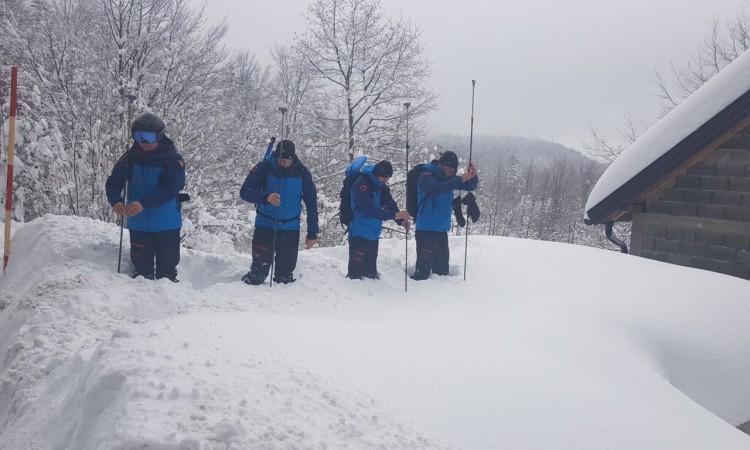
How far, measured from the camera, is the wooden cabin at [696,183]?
705 centimetres

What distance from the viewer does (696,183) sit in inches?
298

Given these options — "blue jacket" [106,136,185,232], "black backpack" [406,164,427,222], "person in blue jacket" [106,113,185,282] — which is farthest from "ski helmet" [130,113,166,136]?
"black backpack" [406,164,427,222]

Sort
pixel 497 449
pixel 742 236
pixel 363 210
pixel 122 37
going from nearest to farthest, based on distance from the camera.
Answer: pixel 497 449 → pixel 363 210 → pixel 742 236 → pixel 122 37

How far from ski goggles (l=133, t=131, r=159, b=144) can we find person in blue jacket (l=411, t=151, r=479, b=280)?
3.32 m

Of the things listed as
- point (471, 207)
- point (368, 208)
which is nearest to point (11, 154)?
point (368, 208)

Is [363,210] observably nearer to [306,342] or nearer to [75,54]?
[306,342]

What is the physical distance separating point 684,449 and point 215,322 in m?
3.16

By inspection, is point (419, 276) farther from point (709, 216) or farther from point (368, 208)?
point (709, 216)

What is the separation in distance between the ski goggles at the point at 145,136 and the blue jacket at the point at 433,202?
3323mm

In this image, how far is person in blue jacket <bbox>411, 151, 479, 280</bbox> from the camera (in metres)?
Answer: 6.60

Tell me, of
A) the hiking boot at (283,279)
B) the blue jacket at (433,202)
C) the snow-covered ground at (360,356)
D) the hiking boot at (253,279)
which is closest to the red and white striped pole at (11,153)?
the snow-covered ground at (360,356)

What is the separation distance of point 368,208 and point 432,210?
3.36 ft

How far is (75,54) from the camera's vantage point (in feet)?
46.6

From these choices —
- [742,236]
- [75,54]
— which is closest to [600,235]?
→ [742,236]
